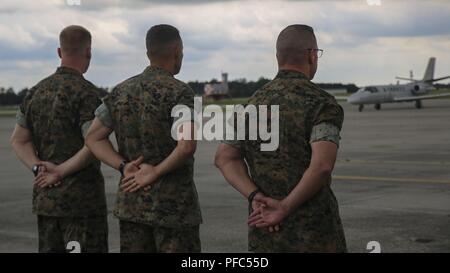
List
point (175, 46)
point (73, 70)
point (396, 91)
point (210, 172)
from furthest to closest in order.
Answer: point (396, 91) < point (210, 172) < point (73, 70) < point (175, 46)

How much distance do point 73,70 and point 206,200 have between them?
672cm

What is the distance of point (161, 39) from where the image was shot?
177 inches

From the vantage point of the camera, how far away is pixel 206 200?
1173 cm

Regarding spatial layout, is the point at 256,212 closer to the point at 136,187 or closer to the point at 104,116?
the point at 136,187

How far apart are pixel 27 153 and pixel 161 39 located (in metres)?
1.46

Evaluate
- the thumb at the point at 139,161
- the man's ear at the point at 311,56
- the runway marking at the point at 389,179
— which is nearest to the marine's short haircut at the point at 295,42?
the man's ear at the point at 311,56

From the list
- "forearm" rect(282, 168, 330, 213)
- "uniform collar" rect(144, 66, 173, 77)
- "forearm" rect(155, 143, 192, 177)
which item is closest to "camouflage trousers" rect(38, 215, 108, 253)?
"forearm" rect(155, 143, 192, 177)

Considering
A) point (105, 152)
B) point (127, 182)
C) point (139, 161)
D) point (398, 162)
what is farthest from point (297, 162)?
point (398, 162)

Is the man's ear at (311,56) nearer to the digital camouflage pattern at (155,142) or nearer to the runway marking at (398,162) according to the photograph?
the digital camouflage pattern at (155,142)

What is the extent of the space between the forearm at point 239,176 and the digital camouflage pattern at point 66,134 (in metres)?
1.34

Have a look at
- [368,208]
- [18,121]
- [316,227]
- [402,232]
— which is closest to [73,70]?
[18,121]

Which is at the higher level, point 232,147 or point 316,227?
point 232,147
